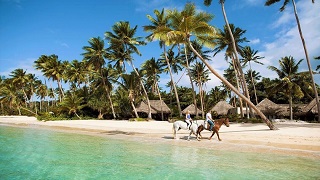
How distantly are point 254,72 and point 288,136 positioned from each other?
4702cm

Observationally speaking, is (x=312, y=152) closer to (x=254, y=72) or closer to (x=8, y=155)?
(x=8, y=155)

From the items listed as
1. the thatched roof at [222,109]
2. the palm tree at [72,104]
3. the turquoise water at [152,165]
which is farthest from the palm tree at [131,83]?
the turquoise water at [152,165]

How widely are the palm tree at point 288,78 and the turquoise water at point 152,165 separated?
25111mm

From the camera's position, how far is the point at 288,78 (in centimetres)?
3181

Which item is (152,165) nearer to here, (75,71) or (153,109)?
(153,109)

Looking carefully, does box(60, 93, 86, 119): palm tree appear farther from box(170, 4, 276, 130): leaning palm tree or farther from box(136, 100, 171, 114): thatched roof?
box(170, 4, 276, 130): leaning palm tree

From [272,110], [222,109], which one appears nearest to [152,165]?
[272,110]

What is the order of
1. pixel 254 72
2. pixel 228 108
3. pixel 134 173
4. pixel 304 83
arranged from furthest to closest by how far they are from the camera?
pixel 254 72
pixel 228 108
pixel 304 83
pixel 134 173

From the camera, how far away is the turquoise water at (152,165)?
700 cm

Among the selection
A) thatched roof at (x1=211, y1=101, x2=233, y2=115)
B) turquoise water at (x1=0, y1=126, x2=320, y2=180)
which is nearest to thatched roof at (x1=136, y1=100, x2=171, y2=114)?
thatched roof at (x1=211, y1=101, x2=233, y2=115)

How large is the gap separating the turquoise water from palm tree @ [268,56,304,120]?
25.1 m

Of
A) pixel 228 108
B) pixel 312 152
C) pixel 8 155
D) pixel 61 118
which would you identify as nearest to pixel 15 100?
pixel 61 118

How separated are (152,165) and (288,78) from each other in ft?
96.8

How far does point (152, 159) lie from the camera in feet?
30.1
